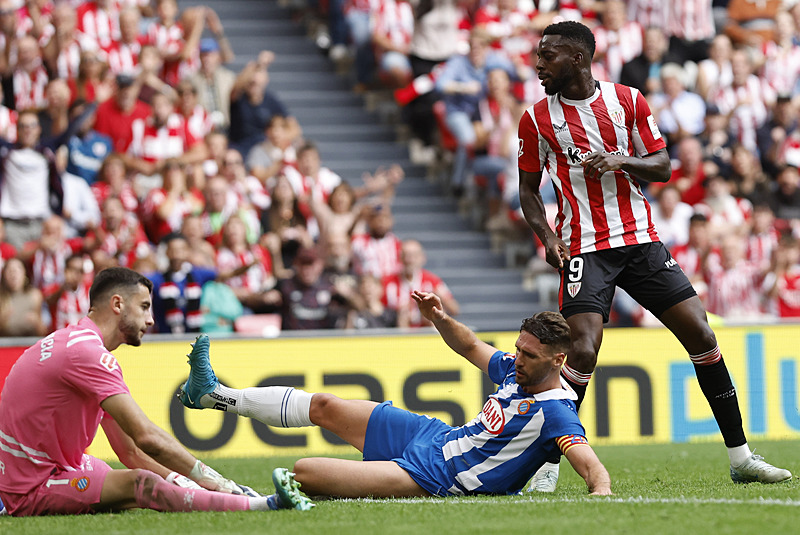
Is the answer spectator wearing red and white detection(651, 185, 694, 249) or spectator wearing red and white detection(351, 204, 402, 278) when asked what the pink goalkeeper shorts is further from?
spectator wearing red and white detection(651, 185, 694, 249)

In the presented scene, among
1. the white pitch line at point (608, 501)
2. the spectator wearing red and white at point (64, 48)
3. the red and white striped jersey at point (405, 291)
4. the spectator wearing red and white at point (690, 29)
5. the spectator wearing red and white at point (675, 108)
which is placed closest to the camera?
the white pitch line at point (608, 501)

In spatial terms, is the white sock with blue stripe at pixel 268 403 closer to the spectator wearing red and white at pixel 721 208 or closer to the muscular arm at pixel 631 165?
the muscular arm at pixel 631 165

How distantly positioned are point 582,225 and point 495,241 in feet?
26.3

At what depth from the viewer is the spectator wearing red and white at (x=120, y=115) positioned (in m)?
13.3

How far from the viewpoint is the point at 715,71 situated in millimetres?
15898

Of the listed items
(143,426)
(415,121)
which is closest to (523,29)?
(415,121)

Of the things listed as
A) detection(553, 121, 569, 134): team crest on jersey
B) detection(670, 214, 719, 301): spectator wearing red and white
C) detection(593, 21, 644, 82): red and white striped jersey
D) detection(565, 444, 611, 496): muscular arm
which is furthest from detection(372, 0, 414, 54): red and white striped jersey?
detection(565, 444, 611, 496): muscular arm

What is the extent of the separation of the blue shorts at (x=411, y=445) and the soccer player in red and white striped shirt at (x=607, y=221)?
86cm

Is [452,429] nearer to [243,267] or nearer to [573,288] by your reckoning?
[573,288]

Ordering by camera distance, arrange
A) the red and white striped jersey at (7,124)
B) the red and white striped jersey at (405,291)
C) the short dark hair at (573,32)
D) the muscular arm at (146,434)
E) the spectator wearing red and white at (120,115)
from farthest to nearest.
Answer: the spectator wearing red and white at (120,115) → the red and white striped jersey at (7,124) → the red and white striped jersey at (405,291) → the short dark hair at (573,32) → the muscular arm at (146,434)

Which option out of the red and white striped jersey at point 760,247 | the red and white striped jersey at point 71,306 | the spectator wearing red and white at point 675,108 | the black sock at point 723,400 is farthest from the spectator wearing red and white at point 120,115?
the black sock at point 723,400

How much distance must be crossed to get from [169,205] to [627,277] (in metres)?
7.01

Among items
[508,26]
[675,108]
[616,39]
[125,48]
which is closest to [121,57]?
[125,48]

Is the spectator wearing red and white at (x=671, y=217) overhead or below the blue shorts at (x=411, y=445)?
overhead
